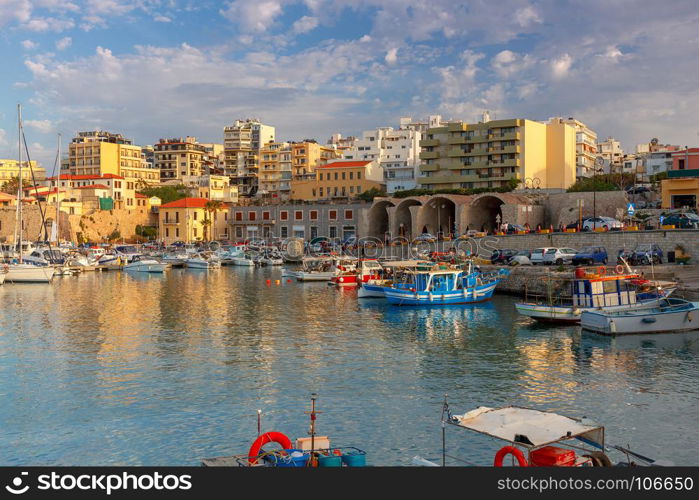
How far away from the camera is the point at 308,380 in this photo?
72.0 feet

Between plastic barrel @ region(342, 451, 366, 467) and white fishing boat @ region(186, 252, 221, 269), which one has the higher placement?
white fishing boat @ region(186, 252, 221, 269)

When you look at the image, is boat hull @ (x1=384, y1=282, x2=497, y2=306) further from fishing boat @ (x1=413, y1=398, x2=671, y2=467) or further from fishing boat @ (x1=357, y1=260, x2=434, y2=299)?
fishing boat @ (x1=413, y1=398, x2=671, y2=467)

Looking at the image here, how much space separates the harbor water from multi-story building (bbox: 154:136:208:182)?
9371 cm

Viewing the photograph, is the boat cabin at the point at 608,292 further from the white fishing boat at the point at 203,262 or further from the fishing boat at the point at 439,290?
the white fishing boat at the point at 203,262

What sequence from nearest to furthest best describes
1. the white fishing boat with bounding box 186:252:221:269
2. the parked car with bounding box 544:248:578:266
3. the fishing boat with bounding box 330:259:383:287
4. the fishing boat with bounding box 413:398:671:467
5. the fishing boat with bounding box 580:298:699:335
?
the fishing boat with bounding box 413:398:671:467 → the fishing boat with bounding box 580:298:699:335 → the parked car with bounding box 544:248:578:266 → the fishing boat with bounding box 330:259:383:287 → the white fishing boat with bounding box 186:252:221:269

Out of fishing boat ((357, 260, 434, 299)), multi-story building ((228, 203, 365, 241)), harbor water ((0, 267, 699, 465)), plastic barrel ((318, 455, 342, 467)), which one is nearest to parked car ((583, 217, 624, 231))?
fishing boat ((357, 260, 434, 299))

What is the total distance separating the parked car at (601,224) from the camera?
52.8m

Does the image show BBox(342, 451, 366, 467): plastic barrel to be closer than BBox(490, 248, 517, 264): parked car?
Yes

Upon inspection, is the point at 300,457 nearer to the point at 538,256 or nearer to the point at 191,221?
the point at 538,256

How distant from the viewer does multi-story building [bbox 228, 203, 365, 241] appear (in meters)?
88.2

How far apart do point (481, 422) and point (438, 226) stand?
66788mm

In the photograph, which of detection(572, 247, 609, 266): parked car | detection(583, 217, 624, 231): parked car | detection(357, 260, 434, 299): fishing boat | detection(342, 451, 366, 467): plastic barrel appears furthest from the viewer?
detection(583, 217, 624, 231): parked car
